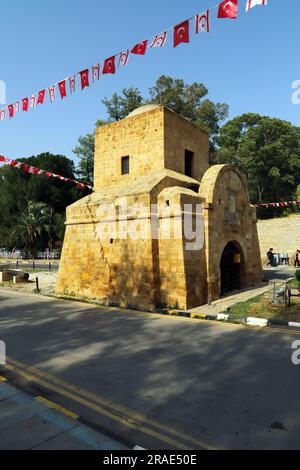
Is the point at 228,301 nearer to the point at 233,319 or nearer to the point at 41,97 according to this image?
the point at 233,319

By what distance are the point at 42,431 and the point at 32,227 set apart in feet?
117

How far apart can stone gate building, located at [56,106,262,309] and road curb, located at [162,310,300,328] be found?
0.53 m

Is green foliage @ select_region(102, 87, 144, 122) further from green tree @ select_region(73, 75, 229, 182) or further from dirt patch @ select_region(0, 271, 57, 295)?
dirt patch @ select_region(0, 271, 57, 295)

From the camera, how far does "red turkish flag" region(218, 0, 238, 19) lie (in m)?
7.30

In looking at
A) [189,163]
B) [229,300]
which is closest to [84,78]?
[189,163]

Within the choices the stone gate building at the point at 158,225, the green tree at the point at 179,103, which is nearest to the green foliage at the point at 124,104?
the green tree at the point at 179,103

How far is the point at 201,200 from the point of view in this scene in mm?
12227

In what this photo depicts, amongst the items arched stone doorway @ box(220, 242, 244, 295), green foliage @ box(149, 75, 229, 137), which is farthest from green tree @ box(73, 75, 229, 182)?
arched stone doorway @ box(220, 242, 244, 295)

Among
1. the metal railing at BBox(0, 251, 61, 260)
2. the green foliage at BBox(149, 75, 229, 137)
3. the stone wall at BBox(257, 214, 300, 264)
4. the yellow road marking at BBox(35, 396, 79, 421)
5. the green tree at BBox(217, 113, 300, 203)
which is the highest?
the green foliage at BBox(149, 75, 229, 137)

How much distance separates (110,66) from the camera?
977cm

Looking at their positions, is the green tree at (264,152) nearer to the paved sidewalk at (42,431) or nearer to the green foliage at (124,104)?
the green foliage at (124,104)

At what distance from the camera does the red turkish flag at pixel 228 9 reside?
23.9 ft

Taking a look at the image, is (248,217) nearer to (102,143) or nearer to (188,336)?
(102,143)

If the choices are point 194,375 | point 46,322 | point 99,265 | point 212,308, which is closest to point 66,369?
point 194,375
